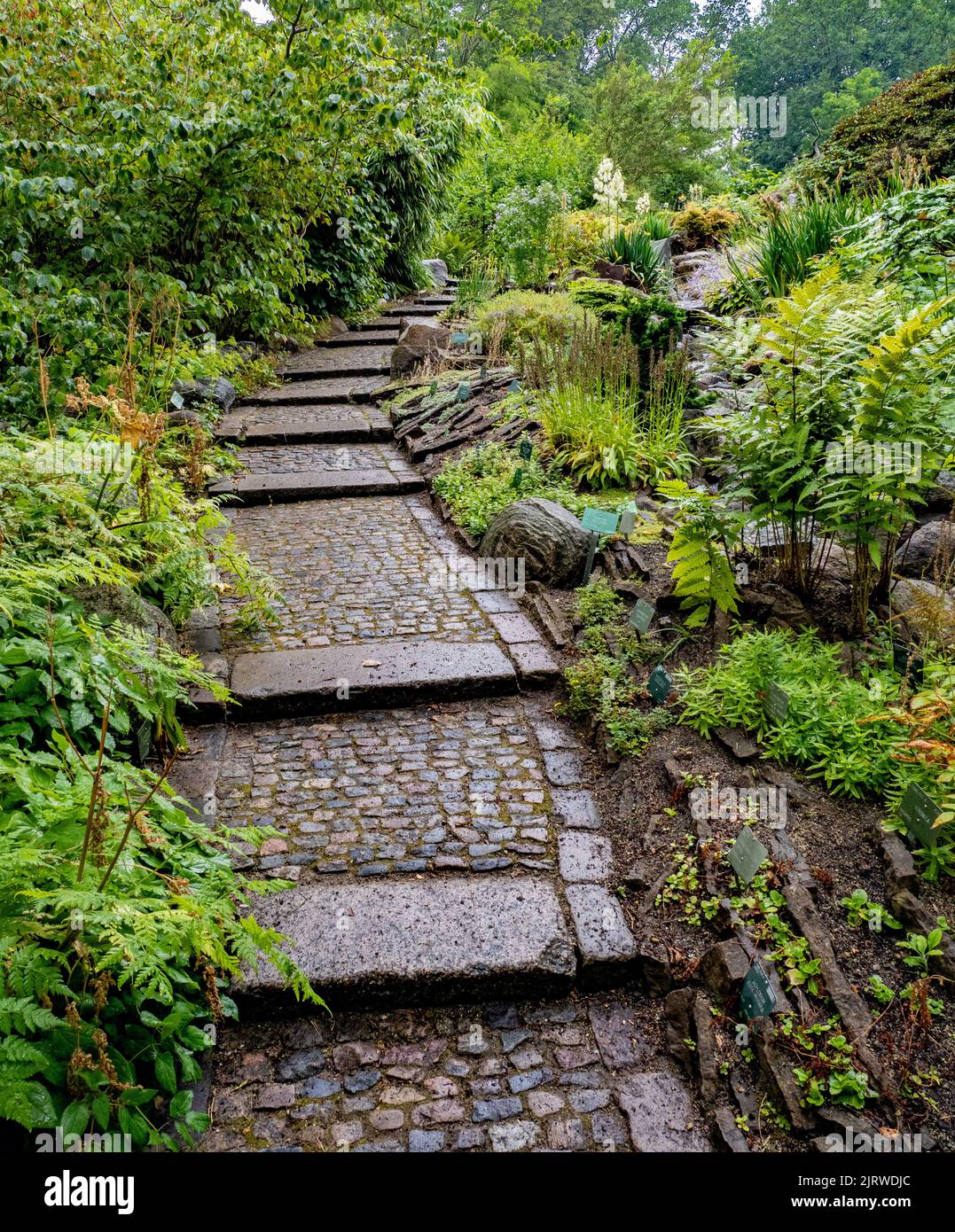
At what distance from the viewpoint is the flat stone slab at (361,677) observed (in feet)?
12.1

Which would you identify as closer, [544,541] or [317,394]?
[544,541]

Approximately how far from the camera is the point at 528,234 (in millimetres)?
11320

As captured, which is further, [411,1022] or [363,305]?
[363,305]

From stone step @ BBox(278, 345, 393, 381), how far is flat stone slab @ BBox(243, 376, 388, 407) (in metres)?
0.24

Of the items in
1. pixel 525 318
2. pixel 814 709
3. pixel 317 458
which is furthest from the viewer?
pixel 525 318

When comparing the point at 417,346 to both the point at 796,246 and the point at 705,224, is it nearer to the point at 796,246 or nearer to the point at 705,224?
the point at 705,224

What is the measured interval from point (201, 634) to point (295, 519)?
7.17 ft

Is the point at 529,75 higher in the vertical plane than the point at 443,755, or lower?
higher

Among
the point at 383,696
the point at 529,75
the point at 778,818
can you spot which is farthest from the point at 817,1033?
the point at 529,75

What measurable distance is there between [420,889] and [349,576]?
107 inches

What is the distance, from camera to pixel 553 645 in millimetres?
4164
